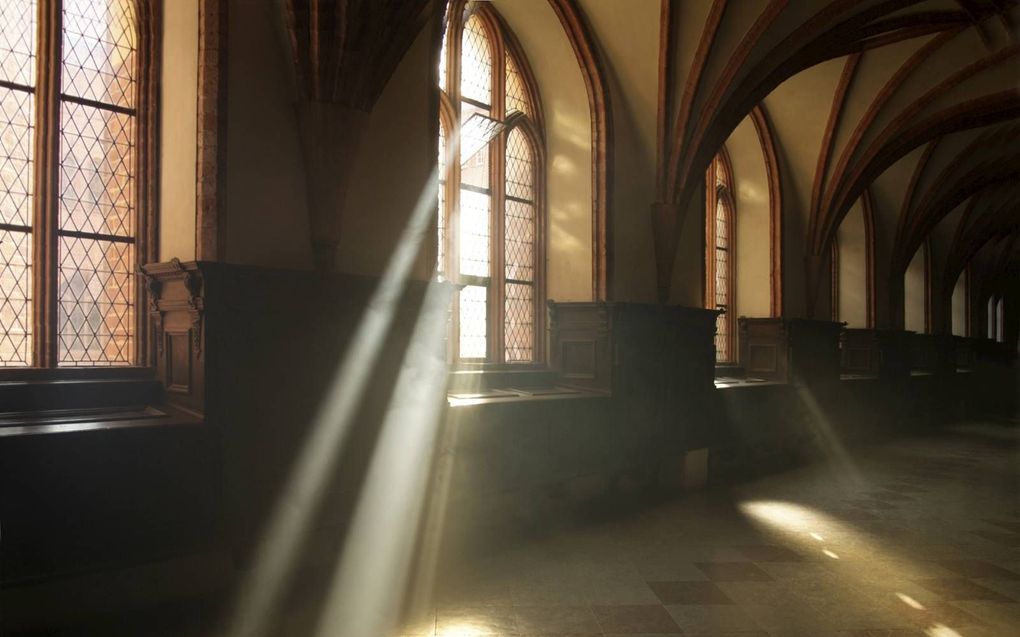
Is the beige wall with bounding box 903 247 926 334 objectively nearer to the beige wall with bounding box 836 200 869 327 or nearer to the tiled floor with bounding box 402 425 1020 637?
the beige wall with bounding box 836 200 869 327

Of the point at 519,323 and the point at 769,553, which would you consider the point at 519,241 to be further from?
the point at 769,553

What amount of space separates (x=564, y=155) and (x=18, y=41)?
5287 millimetres

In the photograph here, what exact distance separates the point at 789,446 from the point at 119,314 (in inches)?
384

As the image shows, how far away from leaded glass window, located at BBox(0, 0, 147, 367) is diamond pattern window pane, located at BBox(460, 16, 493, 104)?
3.41 m

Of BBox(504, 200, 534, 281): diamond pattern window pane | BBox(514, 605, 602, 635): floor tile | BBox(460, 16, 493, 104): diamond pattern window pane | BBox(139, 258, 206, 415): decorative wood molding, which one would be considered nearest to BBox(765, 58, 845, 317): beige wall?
BBox(504, 200, 534, 281): diamond pattern window pane

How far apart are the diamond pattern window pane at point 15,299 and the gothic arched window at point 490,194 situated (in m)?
3.61

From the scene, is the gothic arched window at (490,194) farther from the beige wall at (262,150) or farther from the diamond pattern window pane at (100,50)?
the diamond pattern window pane at (100,50)

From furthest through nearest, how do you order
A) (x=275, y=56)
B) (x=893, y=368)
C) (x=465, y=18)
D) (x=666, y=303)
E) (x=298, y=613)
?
(x=893, y=368) < (x=666, y=303) < (x=465, y=18) < (x=275, y=56) < (x=298, y=613)

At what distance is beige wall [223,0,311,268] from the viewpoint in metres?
4.93

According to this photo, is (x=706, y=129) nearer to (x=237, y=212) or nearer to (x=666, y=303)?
(x=666, y=303)

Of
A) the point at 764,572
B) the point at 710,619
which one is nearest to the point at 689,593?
the point at 710,619

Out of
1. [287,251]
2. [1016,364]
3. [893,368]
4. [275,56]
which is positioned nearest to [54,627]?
[287,251]

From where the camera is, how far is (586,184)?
8.40m

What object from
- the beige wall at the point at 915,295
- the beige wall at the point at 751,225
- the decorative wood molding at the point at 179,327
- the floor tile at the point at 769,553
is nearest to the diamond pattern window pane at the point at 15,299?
the decorative wood molding at the point at 179,327
